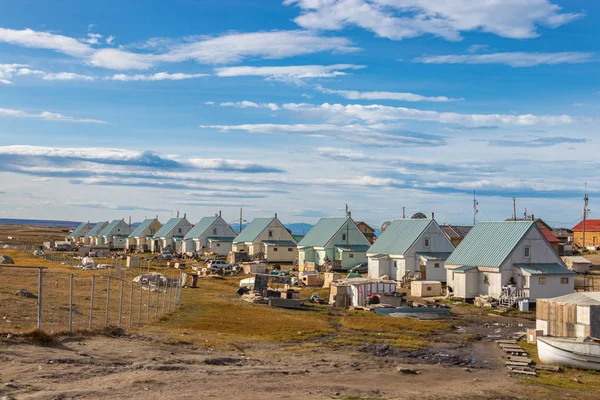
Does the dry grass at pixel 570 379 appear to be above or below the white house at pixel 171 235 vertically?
below

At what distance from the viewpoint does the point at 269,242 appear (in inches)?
3558

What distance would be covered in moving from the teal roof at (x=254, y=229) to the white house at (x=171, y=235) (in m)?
21.1

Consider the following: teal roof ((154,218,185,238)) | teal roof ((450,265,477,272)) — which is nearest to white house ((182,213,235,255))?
teal roof ((154,218,185,238))

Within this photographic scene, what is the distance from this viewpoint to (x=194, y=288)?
55375 millimetres

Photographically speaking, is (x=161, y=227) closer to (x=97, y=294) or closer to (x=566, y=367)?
(x=97, y=294)

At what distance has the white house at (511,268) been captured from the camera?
156 ft

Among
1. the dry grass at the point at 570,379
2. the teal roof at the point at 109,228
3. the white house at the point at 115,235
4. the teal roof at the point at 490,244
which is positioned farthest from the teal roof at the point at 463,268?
the teal roof at the point at 109,228

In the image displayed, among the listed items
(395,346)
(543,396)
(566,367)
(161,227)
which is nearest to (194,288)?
(395,346)

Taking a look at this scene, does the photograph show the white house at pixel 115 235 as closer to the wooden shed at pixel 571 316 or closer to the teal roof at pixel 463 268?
the teal roof at pixel 463 268

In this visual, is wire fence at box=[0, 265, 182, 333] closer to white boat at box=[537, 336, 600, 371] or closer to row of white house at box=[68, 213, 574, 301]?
white boat at box=[537, 336, 600, 371]

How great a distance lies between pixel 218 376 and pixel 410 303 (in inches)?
1098

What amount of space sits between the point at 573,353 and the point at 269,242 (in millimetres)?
66054

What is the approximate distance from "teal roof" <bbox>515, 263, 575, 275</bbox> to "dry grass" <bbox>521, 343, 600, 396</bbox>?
22.5 metres

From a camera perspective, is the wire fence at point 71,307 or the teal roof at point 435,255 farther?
the teal roof at point 435,255
